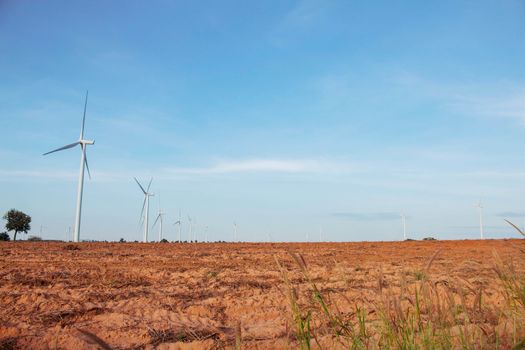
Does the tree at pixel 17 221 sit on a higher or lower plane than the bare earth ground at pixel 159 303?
higher

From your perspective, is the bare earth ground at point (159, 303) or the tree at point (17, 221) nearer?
the bare earth ground at point (159, 303)

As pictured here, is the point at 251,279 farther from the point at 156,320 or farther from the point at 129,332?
the point at 129,332

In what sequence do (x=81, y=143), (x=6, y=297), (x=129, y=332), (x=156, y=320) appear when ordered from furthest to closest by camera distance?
(x=81, y=143) < (x=6, y=297) < (x=156, y=320) < (x=129, y=332)

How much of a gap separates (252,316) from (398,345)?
5165 mm

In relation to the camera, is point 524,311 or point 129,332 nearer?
point 524,311

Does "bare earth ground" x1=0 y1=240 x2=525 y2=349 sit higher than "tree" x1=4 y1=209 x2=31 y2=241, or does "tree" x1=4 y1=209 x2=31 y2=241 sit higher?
"tree" x1=4 y1=209 x2=31 y2=241

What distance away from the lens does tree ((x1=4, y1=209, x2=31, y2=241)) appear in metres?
69.0

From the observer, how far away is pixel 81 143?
44.6 m

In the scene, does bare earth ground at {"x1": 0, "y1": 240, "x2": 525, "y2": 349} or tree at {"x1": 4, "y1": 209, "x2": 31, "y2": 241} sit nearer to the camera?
bare earth ground at {"x1": 0, "y1": 240, "x2": 525, "y2": 349}

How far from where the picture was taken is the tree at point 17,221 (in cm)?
6900

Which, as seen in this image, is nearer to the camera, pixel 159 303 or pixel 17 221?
pixel 159 303

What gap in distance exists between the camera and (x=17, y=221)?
227ft

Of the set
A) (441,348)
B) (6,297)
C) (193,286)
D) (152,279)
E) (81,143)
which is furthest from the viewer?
(81,143)

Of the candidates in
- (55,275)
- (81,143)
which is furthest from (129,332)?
(81,143)
